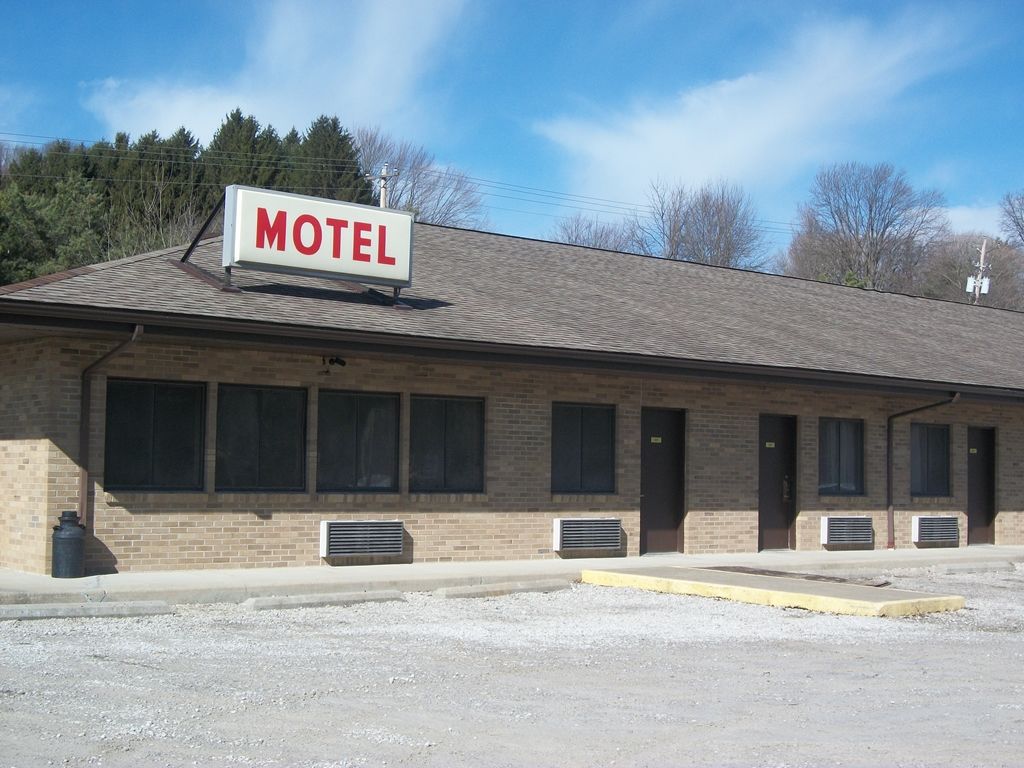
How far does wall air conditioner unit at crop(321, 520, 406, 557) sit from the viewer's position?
51.8ft

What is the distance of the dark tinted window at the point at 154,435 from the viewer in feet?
47.9

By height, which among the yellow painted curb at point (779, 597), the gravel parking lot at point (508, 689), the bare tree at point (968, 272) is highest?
the bare tree at point (968, 272)

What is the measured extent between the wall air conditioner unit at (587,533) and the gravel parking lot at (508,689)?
4.59 meters

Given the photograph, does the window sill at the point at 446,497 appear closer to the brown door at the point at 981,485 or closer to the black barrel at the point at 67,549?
the black barrel at the point at 67,549

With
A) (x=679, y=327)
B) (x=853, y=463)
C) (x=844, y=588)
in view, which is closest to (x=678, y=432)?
(x=679, y=327)

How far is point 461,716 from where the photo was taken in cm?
776

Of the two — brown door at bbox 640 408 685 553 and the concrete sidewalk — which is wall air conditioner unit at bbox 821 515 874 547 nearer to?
the concrete sidewalk

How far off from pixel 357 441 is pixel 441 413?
1331 mm

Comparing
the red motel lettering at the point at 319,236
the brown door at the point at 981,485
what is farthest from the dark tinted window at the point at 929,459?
the red motel lettering at the point at 319,236

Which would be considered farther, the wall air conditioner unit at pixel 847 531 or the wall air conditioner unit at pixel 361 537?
the wall air conditioner unit at pixel 847 531

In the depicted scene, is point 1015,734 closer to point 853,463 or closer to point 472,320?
point 472,320

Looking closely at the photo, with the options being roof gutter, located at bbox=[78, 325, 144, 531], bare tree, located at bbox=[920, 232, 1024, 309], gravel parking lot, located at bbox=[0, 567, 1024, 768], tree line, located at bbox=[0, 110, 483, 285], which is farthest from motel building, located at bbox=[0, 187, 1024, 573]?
bare tree, located at bbox=[920, 232, 1024, 309]

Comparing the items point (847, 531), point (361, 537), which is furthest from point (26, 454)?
point (847, 531)

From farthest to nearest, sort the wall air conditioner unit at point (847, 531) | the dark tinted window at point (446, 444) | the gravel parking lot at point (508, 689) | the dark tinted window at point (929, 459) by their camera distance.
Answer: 1. the dark tinted window at point (929, 459)
2. the wall air conditioner unit at point (847, 531)
3. the dark tinted window at point (446, 444)
4. the gravel parking lot at point (508, 689)
